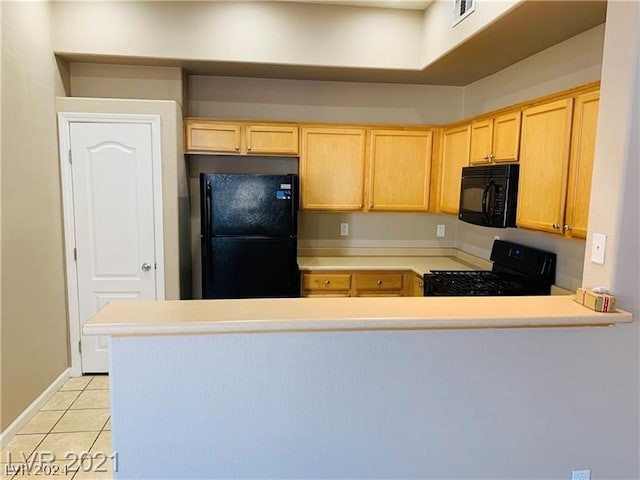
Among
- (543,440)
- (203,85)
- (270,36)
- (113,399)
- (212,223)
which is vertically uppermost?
(270,36)

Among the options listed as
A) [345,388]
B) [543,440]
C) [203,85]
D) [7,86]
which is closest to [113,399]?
[345,388]

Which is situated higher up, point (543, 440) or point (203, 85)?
point (203, 85)

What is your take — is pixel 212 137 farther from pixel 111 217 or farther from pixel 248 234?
pixel 111 217

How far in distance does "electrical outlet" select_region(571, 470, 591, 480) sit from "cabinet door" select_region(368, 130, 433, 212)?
2490 millimetres

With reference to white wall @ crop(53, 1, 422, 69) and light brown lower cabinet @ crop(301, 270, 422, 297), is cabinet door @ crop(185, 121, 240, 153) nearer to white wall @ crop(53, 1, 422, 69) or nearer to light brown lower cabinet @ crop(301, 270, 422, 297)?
white wall @ crop(53, 1, 422, 69)

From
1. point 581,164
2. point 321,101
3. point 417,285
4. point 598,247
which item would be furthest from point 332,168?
point 598,247

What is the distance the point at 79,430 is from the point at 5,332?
75 centimetres

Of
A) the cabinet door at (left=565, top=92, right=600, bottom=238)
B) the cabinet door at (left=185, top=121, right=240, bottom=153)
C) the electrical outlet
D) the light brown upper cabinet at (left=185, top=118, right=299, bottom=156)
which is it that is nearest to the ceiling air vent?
the cabinet door at (left=565, top=92, right=600, bottom=238)

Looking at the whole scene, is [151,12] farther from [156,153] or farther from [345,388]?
[345,388]

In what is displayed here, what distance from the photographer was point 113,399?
142 cm

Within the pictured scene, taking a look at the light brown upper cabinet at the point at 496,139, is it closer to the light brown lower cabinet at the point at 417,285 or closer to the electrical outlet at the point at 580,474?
the light brown lower cabinet at the point at 417,285

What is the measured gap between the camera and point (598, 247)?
5.57 ft

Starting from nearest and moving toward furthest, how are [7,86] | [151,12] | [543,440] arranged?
[543,440] < [7,86] < [151,12]

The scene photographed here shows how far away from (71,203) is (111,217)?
0.30m
